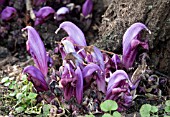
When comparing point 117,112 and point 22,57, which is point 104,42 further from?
point 22,57

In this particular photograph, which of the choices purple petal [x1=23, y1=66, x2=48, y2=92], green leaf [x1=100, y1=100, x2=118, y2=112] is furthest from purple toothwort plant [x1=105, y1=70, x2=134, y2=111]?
purple petal [x1=23, y1=66, x2=48, y2=92]

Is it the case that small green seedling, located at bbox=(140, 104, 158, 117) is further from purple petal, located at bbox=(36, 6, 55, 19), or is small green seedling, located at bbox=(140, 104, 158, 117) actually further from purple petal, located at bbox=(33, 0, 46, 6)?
purple petal, located at bbox=(33, 0, 46, 6)

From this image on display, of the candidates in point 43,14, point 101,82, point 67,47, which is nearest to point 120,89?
point 101,82

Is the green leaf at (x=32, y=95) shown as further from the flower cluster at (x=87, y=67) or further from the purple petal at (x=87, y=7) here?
the purple petal at (x=87, y=7)

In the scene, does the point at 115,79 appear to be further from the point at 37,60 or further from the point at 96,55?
the point at 37,60

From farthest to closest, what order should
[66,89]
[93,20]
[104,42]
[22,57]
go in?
[93,20] → [22,57] → [104,42] → [66,89]

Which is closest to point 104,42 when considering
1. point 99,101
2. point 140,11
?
point 140,11
